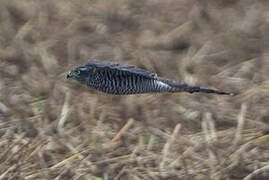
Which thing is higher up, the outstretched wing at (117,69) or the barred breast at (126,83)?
the outstretched wing at (117,69)

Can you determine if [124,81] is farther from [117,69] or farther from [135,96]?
[135,96]

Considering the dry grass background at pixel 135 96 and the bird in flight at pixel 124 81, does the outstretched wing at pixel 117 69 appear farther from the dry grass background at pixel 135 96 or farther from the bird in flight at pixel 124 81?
the dry grass background at pixel 135 96

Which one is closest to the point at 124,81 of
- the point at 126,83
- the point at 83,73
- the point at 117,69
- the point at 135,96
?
the point at 126,83

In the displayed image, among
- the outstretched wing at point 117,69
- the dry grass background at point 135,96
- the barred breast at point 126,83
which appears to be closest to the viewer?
the outstretched wing at point 117,69

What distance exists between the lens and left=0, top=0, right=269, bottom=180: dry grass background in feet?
11.9

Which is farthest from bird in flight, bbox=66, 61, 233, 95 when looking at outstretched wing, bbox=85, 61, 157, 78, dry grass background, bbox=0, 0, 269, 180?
dry grass background, bbox=0, 0, 269, 180

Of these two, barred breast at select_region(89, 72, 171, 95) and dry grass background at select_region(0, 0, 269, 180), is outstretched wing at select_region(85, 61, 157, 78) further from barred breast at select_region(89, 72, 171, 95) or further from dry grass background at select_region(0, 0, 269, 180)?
dry grass background at select_region(0, 0, 269, 180)

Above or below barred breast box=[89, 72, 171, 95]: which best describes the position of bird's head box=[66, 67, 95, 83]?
above

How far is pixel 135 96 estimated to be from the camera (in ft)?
14.4

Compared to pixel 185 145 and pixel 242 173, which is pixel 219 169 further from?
pixel 185 145

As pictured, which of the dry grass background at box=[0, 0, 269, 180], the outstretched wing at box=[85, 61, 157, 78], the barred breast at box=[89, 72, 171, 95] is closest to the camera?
the outstretched wing at box=[85, 61, 157, 78]

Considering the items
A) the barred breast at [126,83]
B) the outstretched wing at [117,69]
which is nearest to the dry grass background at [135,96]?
the barred breast at [126,83]

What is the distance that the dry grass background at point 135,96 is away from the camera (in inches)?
143

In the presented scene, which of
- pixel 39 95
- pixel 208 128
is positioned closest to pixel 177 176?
pixel 208 128
